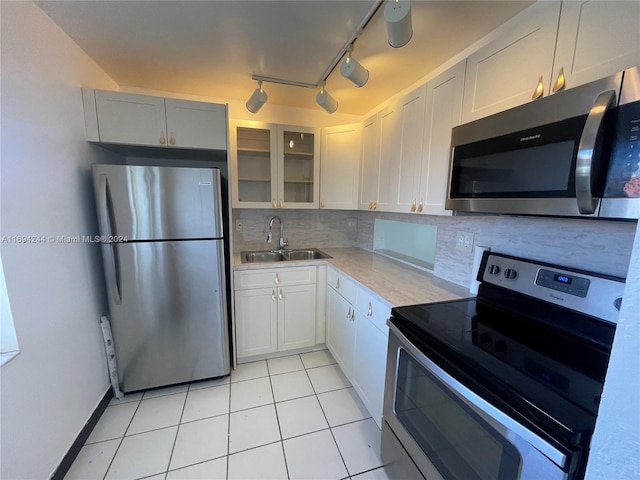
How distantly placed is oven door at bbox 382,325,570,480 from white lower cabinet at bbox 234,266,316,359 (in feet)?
3.78

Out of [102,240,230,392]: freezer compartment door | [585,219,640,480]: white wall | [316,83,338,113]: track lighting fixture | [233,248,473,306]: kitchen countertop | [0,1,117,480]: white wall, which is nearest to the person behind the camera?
[585,219,640,480]: white wall

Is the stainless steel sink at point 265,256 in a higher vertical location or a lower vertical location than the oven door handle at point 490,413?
higher

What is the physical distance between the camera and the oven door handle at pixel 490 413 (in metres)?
0.60

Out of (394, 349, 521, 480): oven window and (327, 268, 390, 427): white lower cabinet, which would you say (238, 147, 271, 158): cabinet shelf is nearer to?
(327, 268, 390, 427): white lower cabinet

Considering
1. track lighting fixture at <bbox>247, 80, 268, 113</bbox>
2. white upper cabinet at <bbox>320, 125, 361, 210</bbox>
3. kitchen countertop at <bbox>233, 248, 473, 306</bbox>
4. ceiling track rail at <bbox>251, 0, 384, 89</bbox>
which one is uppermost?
ceiling track rail at <bbox>251, 0, 384, 89</bbox>

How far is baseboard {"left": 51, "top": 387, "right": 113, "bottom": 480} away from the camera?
1306 mm

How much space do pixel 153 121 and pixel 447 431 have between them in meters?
2.37

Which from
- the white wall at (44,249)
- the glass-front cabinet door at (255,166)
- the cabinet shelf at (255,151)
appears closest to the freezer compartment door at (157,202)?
the white wall at (44,249)

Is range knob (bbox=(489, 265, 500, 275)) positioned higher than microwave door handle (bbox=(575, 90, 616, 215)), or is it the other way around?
microwave door handle (bbox=(575, 90, 616, 215))

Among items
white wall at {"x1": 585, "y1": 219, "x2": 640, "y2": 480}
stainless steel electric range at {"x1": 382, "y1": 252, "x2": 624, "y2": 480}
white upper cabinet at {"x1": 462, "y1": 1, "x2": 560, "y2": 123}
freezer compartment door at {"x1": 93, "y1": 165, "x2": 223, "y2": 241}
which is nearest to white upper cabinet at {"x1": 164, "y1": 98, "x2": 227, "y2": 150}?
freezer compartment door at {"x1": 93, "y1": 165, "x2": 223, "y2": 241}

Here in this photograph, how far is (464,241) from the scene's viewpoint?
165 centimetres

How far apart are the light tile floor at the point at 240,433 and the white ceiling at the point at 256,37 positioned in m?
2.38

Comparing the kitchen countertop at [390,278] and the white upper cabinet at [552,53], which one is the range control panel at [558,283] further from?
the white upper cabinet at [552,53]

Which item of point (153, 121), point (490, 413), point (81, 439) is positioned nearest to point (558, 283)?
point (490, 413)
